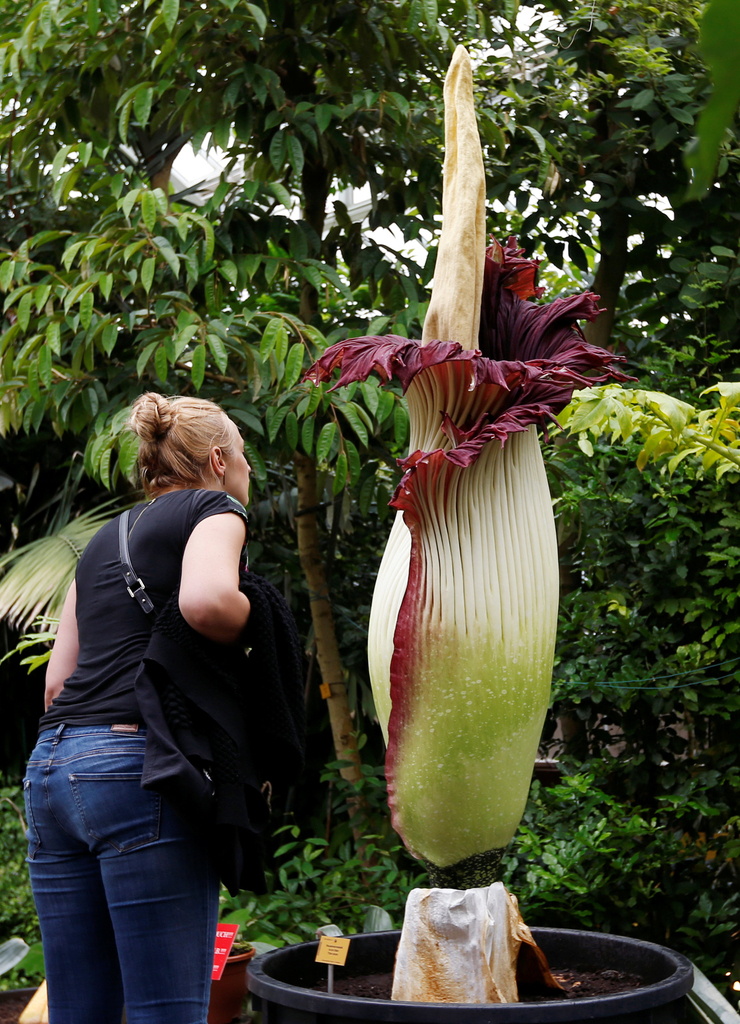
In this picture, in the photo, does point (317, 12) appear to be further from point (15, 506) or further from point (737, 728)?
point (15, 506)

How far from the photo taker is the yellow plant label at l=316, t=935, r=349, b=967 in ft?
4.84

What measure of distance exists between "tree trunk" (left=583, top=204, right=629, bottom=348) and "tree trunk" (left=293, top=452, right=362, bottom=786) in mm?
1025

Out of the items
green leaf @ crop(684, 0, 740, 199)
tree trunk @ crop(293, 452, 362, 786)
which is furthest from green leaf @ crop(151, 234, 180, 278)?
green leaf @ crop(684, 0, 740, 199)

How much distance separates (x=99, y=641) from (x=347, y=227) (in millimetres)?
2119

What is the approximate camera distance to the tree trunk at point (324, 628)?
3.11 metres

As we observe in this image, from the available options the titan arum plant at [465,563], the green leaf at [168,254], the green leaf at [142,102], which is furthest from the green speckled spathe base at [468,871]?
the green leaf at [142,102]

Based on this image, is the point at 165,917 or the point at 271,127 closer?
the point at 165,917

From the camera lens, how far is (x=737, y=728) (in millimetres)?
2352

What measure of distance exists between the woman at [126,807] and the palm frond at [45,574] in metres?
1.52

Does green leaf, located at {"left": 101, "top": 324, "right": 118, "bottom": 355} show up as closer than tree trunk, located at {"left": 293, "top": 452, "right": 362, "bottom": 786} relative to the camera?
Yes

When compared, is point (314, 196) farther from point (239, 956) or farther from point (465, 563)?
point (239, 956)

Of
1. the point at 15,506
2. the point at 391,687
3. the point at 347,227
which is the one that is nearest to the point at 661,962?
the point at 391,687

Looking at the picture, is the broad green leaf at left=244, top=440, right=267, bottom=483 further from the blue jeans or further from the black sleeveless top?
the blue jeans

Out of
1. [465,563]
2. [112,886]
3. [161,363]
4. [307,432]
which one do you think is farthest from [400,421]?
[112,886]
